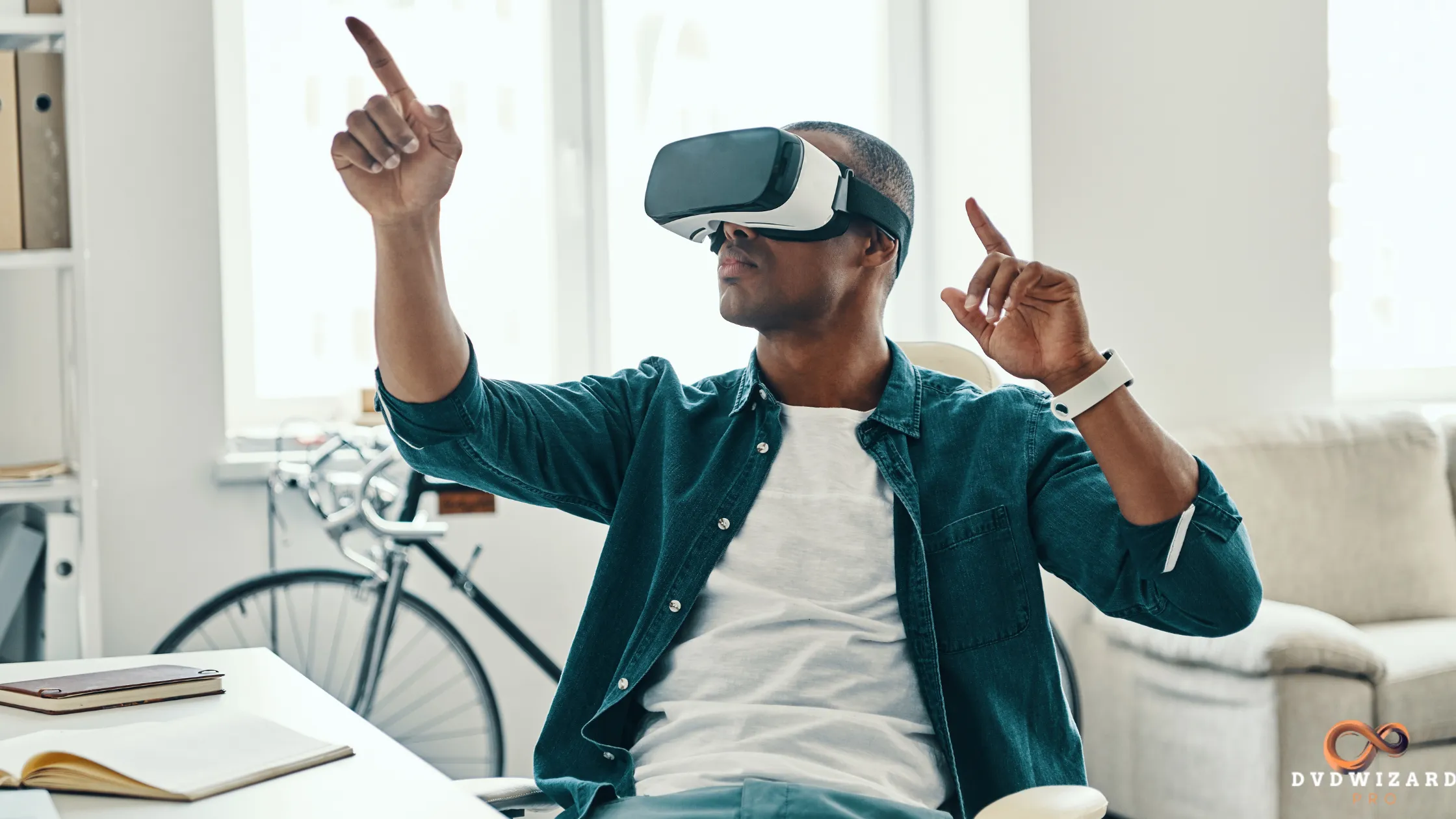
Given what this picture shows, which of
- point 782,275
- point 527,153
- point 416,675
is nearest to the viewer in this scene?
point 782,275

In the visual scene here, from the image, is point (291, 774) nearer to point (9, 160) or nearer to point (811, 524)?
point (811, 524)

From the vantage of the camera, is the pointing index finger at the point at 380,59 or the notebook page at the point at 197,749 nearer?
the notebook page at the point at 197,749

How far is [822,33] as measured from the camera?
11.0ft

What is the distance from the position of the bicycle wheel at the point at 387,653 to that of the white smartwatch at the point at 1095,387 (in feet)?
5.54

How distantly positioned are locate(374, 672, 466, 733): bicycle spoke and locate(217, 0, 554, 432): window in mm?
624

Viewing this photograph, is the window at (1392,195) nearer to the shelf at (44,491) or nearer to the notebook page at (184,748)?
the shelf at (44,491)

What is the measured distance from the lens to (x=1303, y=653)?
2365mm

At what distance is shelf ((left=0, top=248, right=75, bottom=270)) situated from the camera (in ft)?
6.77

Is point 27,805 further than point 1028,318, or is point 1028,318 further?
point 1028,318

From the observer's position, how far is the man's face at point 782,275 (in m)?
1.45

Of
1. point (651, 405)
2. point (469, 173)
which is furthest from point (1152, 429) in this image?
point (469, 173)

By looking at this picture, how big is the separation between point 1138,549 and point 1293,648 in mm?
1305

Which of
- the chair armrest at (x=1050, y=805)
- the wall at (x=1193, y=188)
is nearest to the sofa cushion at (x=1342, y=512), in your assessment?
the wall at (x=1193, y=188)

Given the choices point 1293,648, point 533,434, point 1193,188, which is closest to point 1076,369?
point 533,434
